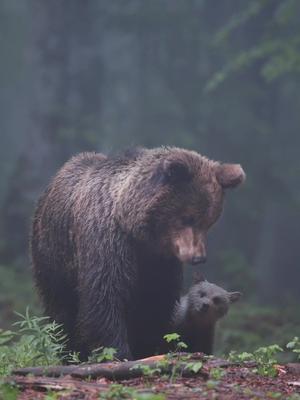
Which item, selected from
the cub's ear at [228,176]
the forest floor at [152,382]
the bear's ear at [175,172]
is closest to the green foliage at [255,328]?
the cub's ear at [228,176]

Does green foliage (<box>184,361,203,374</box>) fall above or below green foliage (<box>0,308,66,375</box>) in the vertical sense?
below

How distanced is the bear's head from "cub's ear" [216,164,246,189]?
0.26ft

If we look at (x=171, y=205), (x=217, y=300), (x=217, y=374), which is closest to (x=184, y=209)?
(x=171, y=205)

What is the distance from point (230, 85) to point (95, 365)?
1974cm

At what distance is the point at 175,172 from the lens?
27.7ft

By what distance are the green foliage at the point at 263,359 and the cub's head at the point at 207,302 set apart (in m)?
1.75

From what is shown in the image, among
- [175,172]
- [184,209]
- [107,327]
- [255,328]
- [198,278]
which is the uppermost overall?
[175,172]

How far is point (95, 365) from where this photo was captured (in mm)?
6984

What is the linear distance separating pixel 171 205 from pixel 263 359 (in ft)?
5.03

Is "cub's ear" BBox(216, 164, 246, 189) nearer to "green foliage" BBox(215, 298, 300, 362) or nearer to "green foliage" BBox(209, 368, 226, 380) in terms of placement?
"green foliage" BBox(209, 368, 226, 380)

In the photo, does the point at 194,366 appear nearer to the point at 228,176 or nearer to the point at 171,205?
the point at 171,205

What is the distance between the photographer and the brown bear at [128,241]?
8344 mm

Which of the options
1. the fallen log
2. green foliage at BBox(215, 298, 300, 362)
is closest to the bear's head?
the fallen log

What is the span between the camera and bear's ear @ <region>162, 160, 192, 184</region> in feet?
27.6
